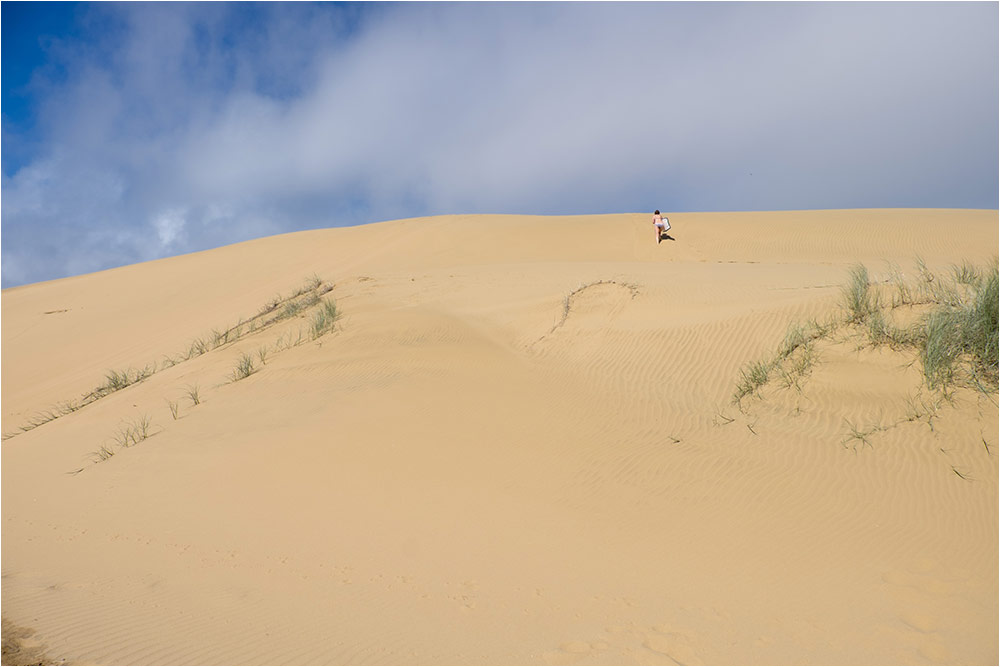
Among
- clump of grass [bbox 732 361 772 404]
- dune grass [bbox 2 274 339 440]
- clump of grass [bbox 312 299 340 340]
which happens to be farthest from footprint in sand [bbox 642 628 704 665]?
Result: clump of grass [bbox 312 299 340 340]

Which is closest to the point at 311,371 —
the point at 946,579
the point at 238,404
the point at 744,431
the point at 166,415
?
the point at 238,404

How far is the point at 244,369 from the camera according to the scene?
8.52m

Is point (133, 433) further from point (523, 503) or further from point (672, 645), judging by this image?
point (672, 645)

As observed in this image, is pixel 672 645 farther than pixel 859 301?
No

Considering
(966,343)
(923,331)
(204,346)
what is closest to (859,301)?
(923,331)

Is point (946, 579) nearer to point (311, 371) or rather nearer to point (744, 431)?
point (744, 431)

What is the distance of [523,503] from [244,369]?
535 centimetres

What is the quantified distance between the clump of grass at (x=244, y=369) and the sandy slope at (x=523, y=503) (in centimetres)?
15

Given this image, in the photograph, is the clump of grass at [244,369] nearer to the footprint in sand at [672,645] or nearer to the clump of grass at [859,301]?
the footprint in sand at [672,645]

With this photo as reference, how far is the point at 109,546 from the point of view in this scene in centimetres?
421

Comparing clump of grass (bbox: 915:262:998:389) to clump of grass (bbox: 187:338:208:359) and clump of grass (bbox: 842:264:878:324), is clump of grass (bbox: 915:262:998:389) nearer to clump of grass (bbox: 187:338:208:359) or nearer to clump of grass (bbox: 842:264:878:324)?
clump of grass (bbox: 842:264:878:324)

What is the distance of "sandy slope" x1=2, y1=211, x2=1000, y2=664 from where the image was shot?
3.15 meters

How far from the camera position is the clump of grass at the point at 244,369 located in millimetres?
8438

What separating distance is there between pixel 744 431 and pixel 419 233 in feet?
72.5
